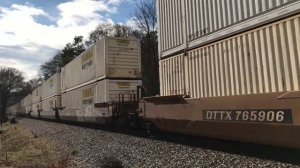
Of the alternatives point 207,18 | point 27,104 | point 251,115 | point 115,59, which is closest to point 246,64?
point 251,115

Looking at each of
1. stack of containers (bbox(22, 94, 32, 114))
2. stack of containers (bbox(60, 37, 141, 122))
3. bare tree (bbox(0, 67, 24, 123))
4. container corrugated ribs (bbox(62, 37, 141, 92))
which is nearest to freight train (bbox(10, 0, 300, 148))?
stack of containers (bbox(60, 37, 141, 122))

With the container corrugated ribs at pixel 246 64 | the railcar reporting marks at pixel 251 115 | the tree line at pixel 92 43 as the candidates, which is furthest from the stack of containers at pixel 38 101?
the railcar reporting marks at pixel 251 115

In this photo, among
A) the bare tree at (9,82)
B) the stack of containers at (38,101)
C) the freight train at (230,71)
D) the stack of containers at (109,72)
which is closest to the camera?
the freight train at (230,71)

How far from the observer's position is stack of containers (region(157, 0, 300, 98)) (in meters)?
6.29

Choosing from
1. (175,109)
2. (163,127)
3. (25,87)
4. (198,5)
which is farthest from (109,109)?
(25,87)

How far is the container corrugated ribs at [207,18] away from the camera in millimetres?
6605

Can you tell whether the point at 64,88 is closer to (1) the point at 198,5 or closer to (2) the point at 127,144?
(2) the point at 127,144

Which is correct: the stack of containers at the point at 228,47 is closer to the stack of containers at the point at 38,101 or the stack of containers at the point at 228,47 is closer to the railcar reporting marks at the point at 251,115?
the railcar reporting marks at the point at 251,115

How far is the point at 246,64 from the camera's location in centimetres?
723

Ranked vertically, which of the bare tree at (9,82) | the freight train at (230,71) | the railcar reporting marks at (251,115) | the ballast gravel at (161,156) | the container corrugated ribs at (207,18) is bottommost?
the ballast gravel at (161,156)

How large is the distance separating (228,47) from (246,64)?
0.69 metres

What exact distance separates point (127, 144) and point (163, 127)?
1.53m

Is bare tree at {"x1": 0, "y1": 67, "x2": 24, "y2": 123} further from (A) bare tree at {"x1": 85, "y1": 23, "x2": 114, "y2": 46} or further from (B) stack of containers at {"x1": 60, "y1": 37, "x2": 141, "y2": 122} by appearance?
(B) stack of containers at {"x1": 60, "y1": 37, "x2": 141, "y2": 122}

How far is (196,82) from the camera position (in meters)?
8.96
